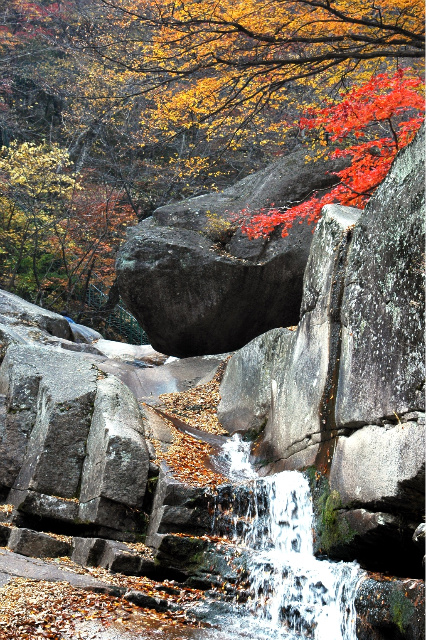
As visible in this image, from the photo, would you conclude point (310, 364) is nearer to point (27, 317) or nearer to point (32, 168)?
point (27, 317)

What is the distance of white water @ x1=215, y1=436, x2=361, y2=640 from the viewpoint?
17.7 feet

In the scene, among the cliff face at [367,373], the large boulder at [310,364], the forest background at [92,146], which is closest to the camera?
the cliff face at [367,373]

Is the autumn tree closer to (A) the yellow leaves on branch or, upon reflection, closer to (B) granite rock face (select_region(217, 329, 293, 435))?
(A) the yellow leaves on branch

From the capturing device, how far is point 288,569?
582cm

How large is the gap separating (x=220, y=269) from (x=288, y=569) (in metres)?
8.42

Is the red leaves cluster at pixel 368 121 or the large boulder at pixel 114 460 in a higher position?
the red leaves cluster at pixel 368 121

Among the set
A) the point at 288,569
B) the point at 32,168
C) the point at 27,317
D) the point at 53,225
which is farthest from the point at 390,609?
the point at 53,225

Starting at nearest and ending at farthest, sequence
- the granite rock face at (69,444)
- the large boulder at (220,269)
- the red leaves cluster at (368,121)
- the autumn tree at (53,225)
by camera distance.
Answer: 1. the granite rock face at (69,444)
2. the red leaves cluster at (368,121)
3. the large boulder at (220,269)
4. the autumn tree at (53,225)

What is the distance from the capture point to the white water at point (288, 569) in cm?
540

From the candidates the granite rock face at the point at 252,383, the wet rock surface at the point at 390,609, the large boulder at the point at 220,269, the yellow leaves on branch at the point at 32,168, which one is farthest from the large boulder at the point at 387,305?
the yellow leaves on branch at the point at 32,168

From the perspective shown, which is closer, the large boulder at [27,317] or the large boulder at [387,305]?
the large boulder at [387,305]

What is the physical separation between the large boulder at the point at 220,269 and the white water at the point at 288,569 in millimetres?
6633

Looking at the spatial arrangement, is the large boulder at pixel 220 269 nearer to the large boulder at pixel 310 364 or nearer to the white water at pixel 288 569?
the large boulder at pixel 310 364

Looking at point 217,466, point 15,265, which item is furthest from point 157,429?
point 15,265
